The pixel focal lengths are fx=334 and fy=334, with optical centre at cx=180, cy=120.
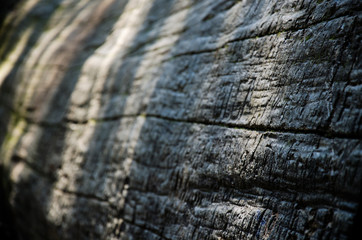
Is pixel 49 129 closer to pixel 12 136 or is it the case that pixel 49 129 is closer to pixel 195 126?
pixel 12 136

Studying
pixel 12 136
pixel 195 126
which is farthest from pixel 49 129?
pixel 195 126

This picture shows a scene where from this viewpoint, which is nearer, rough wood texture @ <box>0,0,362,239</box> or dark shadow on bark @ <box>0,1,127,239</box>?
rough wood texture @ <box>0,0,362,239</box>

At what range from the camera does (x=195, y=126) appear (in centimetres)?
161

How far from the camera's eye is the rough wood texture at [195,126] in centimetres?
112

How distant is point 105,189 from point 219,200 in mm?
845

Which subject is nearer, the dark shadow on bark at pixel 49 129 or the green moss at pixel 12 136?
the dark shadow on bark at pixel 49 129

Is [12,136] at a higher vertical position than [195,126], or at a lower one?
lower

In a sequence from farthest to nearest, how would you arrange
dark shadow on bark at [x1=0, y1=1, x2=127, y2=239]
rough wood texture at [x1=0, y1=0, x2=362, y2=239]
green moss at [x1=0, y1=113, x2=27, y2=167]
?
1. green moss at [x1=0, y1=113, x2=27, y2=167]
2. dark shadow on bark at [x1=0, y1=1, x2=127, y2=239]
3. rough wood texture at [x1=0, y1=0, x2=362, y2=239]

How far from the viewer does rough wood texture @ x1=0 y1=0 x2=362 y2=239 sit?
1122mm

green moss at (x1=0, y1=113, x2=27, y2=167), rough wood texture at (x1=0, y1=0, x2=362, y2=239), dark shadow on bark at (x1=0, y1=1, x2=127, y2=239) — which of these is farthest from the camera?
green moss at (x1=0, y1=113, x2=27, y2=167)

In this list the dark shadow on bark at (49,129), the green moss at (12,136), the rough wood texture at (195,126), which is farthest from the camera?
the green moss at (12,136)

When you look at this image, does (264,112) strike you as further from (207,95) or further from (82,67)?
(82,67)

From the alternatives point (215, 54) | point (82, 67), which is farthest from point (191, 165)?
point (82, 67)

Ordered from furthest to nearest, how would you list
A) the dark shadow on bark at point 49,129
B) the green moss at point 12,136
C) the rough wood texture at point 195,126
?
the green moss at point 12,136 → the dark shadow on bark at point 49,129 → the rough wood texture at point 195,126
